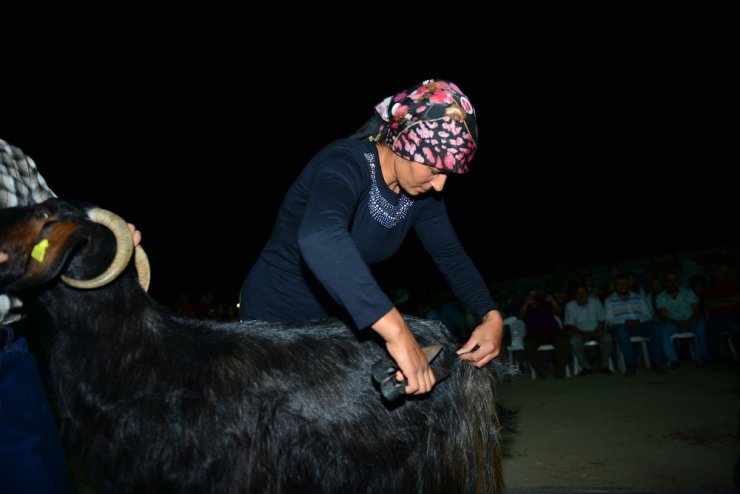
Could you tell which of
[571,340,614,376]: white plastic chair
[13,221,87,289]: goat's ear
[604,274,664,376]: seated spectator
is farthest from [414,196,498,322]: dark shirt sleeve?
[571,340,614,376]: white plastic chair

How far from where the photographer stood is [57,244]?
2.03 meters

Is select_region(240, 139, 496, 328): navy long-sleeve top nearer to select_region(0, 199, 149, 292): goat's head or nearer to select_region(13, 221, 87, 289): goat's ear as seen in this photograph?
select_region(0, 199, 149, 292): goat's head

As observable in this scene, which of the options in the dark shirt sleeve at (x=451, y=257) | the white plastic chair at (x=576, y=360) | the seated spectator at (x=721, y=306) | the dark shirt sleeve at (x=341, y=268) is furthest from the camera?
the white plastic chair at (x=576, y=360)

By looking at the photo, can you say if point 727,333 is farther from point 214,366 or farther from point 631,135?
point 631,135

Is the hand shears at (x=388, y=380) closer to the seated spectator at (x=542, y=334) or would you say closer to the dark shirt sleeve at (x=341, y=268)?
the dark shirt sleeve at (x=341, y=268)

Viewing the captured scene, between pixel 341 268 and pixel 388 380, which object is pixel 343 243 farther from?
pixel 388 380

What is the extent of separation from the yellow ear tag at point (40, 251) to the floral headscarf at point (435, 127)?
1.45m

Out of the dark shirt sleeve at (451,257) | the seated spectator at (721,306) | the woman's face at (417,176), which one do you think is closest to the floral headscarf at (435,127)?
the woman's face at (417,176)

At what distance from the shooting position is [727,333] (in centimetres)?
1016

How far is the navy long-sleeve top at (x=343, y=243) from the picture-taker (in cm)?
195

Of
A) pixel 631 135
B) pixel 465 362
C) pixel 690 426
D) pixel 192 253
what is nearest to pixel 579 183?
pixel 631 135

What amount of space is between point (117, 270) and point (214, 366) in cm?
54

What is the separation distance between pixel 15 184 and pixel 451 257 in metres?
2.22

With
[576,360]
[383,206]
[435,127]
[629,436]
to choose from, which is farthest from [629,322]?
[435,127]
